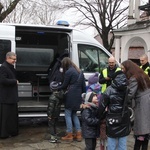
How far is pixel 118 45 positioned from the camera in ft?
65.1

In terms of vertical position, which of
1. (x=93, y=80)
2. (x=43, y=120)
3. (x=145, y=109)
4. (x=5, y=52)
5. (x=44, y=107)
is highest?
(x=5, y=52)

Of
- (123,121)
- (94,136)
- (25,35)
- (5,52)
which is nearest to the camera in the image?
(123,121)

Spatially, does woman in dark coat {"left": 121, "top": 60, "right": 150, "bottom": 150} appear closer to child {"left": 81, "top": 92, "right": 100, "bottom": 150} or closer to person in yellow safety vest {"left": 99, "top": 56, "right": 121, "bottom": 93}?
child {"left": 81, "top": 92, "right": 100, "bottom": 150}

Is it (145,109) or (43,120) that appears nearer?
(145,109)

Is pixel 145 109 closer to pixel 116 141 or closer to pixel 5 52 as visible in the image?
pixel 116 141

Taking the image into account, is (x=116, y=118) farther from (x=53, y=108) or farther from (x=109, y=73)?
(x=109, y=73)

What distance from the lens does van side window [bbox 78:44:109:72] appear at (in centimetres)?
737

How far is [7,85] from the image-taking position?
20.1ft

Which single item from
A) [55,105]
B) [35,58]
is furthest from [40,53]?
[55,105]

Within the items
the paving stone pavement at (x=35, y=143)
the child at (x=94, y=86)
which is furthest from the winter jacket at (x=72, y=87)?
the child at (x=94, y=86)

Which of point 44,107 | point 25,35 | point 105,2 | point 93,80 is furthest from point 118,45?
point 93,80

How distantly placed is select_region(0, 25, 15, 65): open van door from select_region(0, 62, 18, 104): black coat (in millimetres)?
718

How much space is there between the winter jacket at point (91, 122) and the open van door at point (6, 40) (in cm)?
291

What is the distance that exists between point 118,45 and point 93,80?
15052 millimetres
